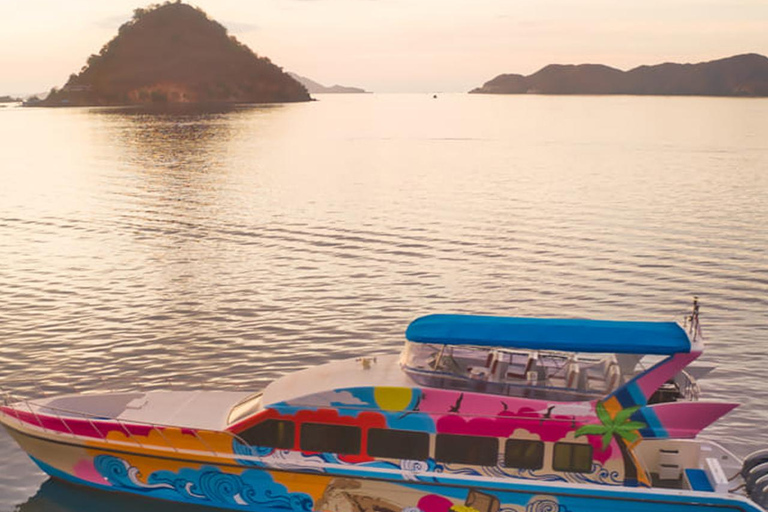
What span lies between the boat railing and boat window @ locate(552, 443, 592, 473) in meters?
5.78

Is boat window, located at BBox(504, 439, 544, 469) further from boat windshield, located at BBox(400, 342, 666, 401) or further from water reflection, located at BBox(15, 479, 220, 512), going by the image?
Answer: water reflection, located at BBox(15, 479, 220, 512)

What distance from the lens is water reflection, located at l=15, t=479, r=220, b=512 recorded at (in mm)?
16000

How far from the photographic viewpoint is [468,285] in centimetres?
3328

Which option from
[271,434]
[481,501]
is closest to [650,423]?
[481,501]

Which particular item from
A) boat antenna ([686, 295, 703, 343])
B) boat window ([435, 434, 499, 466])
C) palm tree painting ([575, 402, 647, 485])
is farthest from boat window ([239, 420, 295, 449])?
boat antenna ([686, 295, 703, 343])

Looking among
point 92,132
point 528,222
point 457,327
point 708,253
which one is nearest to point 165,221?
point 528,222

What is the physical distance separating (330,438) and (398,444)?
1.27m

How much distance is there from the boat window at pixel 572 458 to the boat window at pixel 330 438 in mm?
3636

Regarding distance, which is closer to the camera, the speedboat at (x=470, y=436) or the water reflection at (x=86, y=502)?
the speedboat at (x=470, y=436)

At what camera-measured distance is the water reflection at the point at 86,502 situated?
16000 millimetres

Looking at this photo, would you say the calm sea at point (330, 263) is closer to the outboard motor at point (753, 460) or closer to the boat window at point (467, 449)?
the outboard motor at point (753, 460)

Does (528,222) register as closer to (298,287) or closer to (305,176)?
(298,287)

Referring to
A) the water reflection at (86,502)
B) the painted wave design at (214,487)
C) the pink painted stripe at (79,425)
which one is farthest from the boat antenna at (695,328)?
the pink painted stripe at (79,425)

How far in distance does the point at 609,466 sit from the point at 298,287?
19.9 metres
